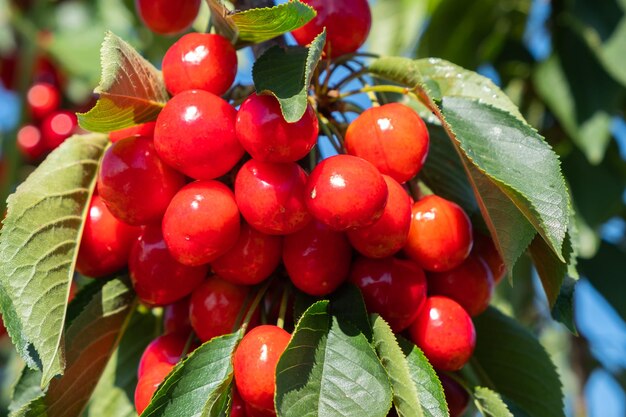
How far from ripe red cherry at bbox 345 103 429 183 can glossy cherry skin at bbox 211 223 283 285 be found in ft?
0.64

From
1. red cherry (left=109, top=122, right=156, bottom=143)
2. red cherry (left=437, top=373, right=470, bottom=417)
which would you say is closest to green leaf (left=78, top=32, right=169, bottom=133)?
red cherry (left=109, top=122, right=156, bottom=143)

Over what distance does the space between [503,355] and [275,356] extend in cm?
56

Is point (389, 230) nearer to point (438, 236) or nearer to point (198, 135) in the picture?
point (438, 236)

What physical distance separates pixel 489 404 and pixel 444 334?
0.48 feet

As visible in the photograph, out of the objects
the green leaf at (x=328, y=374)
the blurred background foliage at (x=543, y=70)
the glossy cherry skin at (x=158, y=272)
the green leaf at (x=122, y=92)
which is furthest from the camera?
the blurred background foliage at (x=543, y=70)

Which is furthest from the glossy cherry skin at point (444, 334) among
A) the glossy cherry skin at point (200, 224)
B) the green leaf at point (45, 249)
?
the green leaf at point (45, 249)

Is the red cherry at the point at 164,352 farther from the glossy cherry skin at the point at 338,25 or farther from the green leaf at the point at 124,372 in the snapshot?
the glossy cherry skin at the point at 338,25

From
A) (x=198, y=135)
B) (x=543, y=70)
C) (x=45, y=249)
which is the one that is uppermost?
(x=198, y=135)

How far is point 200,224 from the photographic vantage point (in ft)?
3.58

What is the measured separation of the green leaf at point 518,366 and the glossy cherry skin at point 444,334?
23 centimetres

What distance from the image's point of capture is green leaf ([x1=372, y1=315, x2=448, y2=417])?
1.05 m

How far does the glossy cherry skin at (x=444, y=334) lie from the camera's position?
119 centimetres

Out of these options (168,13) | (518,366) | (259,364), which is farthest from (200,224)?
(518,366)

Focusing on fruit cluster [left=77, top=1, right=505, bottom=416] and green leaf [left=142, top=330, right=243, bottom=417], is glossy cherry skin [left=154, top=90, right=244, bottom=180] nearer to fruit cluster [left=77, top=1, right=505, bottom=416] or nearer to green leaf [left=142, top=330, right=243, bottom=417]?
fruit cluster [left=77, top=1, right=505, bottom=416]
